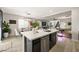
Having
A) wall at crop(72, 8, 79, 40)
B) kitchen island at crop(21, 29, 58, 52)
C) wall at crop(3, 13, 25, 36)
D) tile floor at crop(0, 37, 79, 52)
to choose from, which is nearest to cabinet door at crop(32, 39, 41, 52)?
kitchen island at crop(21, 29, 58, 52)

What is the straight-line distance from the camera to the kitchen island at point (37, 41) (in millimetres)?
1290

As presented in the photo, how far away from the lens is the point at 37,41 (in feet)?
4.58

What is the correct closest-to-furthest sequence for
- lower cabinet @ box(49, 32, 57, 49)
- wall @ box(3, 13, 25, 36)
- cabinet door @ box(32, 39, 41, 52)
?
wall @ box(3, 13, 25, 36) → cabinet door @ box(32, 39, 41, 52) → lower cabinet @ box(49, 32, 57, 49)

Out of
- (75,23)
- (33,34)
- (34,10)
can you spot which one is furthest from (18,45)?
(75,23)

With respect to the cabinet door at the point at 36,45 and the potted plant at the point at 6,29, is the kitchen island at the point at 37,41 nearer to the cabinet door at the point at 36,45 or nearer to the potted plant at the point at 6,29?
the cabinet door at the point at 36,45

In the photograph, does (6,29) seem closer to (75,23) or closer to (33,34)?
(33,34)

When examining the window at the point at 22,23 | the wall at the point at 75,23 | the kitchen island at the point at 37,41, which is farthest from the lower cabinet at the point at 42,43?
the wall at the point at 75,23

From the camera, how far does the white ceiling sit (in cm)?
114

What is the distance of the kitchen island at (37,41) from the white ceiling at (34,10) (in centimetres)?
27

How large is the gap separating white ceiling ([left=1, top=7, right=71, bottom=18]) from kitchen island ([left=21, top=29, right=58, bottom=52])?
0.89ft

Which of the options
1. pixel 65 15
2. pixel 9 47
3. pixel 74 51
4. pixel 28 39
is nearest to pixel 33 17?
pixel 28 39

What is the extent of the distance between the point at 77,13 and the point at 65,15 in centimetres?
16

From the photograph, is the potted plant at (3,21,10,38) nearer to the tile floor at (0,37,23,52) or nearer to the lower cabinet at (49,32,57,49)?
the tile floor at (0,37,23,52)
